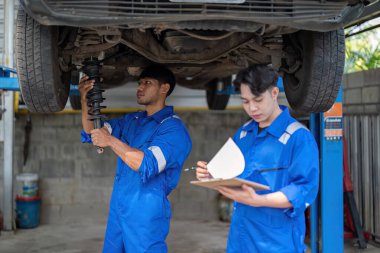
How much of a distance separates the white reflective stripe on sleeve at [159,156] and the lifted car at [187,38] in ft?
1.92

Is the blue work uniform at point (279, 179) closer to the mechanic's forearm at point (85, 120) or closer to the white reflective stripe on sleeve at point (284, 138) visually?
the white reflective stripe on sleeve at point (284, 138)

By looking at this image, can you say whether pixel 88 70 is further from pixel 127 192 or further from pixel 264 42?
pixel 264 42

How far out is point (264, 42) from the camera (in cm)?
281

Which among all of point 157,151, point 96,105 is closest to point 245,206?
point 157,151

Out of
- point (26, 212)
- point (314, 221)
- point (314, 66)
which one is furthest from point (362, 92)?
point (26, 212)

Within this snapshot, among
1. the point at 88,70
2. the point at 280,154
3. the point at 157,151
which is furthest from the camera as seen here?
the point at 88,70

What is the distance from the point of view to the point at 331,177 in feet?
12.2

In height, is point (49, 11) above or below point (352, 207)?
above

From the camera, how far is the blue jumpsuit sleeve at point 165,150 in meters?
2.46

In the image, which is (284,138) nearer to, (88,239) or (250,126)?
(250,126)

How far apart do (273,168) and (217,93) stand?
3.16 m

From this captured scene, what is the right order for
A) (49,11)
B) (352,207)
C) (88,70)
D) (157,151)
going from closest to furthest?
(49,11)
(157,151)
(88,70)
(352,207)

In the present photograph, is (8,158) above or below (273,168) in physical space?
below

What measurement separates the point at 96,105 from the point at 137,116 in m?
0.33
